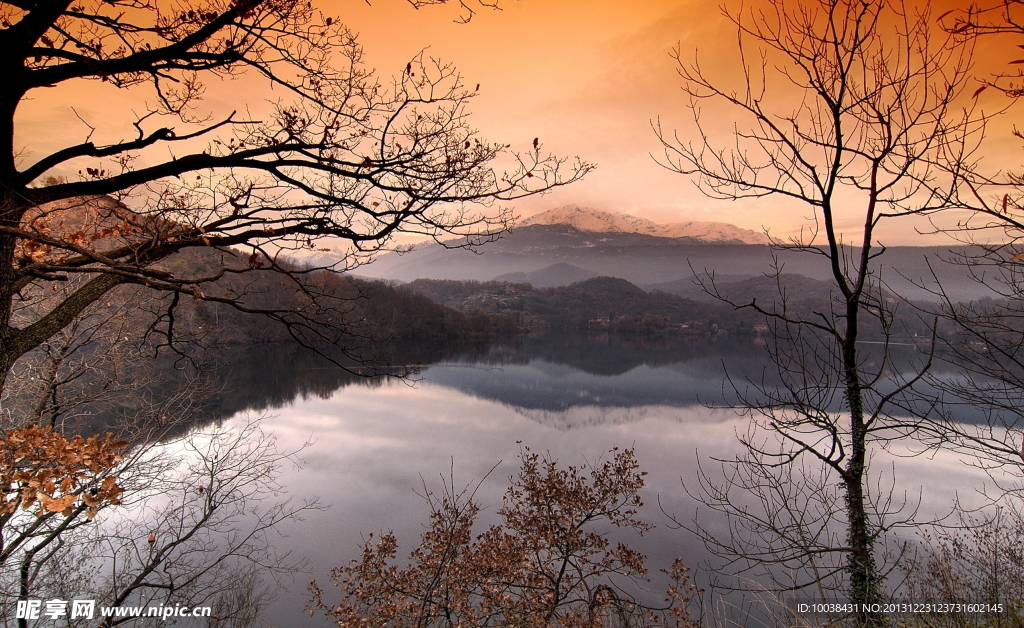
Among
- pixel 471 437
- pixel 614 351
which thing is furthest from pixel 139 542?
pixel 614 351

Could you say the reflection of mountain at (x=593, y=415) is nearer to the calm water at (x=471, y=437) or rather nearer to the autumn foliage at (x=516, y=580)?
the calm water at (x=471, y=437)

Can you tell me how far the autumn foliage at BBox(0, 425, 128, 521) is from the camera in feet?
6.75

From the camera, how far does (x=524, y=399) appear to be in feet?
120

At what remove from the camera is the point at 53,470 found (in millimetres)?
2299

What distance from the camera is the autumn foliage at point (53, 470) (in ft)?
6.75

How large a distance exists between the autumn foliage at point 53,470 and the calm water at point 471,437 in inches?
71.5

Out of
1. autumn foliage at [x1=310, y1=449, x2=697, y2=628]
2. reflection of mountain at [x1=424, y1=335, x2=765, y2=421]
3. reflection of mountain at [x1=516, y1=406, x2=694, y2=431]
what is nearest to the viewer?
autumn foliage at [x1=310, y1=449, x2=697, y2=628]

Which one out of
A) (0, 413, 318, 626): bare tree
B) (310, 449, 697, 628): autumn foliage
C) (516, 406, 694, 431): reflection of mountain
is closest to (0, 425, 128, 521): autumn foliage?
(0, 413, 318, 626): bare tree

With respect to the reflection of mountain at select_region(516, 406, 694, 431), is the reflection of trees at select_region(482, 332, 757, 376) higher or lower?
higher

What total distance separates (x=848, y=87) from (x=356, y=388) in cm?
4032

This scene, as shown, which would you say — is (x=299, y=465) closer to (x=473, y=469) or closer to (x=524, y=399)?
(x=473, y=469)

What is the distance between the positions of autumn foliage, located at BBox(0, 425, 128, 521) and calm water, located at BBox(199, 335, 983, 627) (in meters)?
1.82

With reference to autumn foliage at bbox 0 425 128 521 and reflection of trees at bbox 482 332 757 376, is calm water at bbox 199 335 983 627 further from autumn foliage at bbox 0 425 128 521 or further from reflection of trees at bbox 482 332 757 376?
reflection of trees at bbox 482 332 757 376

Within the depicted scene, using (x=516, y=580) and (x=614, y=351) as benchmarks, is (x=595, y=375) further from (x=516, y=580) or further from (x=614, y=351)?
(x=516, y=580)
